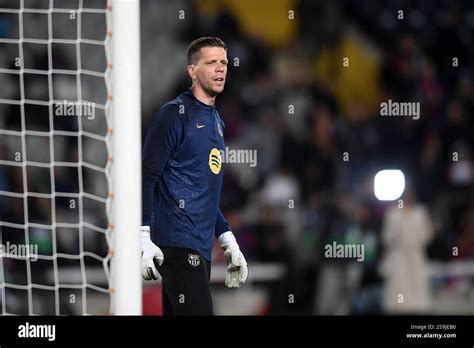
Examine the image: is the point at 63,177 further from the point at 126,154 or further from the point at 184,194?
the point at 126,154

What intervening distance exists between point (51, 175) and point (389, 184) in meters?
2.95

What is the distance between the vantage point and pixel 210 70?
444 centimetres

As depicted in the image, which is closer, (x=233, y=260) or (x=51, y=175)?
(x=233, y=260)

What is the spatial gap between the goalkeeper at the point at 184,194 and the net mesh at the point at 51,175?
150 cm

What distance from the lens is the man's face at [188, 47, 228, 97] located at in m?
4.43

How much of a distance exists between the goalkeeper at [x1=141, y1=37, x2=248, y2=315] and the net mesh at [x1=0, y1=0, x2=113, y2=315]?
4.93 feet

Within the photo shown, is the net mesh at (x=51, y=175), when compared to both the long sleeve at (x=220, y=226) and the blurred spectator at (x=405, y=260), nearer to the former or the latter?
the long sleeve at (x=220, y=226)

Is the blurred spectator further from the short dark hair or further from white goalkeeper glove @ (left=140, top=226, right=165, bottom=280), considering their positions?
white goalkeeper glove @ (left=140, top=226, right=165, bottom=280)

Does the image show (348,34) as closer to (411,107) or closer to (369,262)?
(411,107)

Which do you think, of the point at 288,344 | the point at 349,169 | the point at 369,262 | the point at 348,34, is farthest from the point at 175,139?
the point at 348,34

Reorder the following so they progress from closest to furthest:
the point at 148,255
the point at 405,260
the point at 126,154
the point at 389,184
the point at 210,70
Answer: the point at 126,154, the point at 148,255, the point at 210,70, the point at 405,260, the point at 389,184

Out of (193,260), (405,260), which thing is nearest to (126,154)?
(193,260)

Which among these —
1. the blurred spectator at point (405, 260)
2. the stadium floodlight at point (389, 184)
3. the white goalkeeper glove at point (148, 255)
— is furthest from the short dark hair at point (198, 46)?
the stadium floodlight at point (389, 184)

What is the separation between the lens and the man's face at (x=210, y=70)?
4426mm
